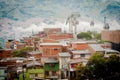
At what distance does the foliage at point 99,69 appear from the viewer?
5.55m

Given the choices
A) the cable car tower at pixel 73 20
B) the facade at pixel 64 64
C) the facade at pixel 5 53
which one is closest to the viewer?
the facade at pixel 64 64

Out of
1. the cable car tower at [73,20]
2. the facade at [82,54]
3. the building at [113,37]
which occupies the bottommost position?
the facade at [82,54]

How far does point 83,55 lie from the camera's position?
5.75 m

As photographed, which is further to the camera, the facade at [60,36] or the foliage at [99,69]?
the facade at [60,36]

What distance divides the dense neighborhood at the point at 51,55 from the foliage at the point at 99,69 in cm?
2

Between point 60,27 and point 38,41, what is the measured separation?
597mm

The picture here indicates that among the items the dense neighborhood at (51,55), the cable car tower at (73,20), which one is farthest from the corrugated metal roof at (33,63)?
the cable car tower at (73,20)

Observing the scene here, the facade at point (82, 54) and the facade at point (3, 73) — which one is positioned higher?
the facade at point (82, 54)

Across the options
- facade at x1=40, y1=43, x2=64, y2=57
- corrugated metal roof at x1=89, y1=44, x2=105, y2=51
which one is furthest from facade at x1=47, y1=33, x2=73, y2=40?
corrugated metal roof at x1=89, y1=44, x2=105, y2=51

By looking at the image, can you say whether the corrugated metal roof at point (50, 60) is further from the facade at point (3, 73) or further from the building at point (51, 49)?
the facade at point (3, 73)

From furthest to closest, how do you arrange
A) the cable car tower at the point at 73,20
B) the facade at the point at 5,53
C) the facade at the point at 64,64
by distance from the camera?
A: the cable car tower at the point at 73,20 < the facade at the point at 5,53 < the facade at the point at 64,64

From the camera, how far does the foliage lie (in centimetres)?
555

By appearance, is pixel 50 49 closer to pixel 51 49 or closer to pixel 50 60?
pixel 51 49

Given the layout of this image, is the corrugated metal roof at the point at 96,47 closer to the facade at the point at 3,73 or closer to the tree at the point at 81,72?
the tree at the point at 81,72
